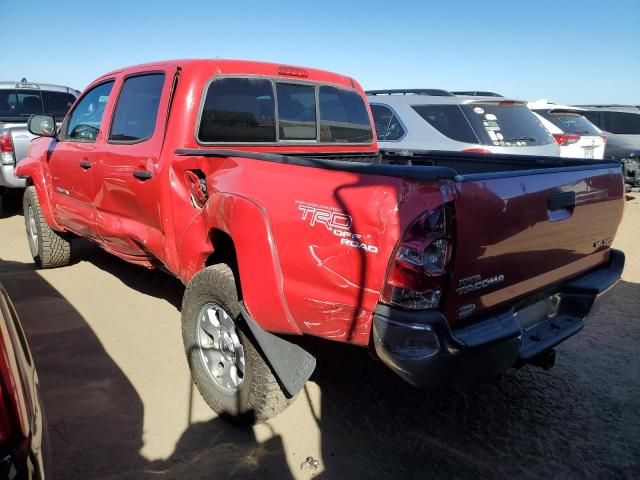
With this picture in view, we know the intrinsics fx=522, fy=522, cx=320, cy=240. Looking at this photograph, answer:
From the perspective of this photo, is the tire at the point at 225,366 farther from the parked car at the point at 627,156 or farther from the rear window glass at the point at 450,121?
the parked car at the point at 627,156

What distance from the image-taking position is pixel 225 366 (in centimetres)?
286

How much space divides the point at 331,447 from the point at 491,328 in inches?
40.9

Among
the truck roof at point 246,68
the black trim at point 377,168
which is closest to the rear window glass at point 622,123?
the truck roof at point 246,68

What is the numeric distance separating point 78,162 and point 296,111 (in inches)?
72.1

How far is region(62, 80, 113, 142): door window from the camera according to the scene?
13.5 ft

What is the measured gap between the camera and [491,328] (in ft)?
7.09

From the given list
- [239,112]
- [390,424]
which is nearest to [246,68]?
[239,112]

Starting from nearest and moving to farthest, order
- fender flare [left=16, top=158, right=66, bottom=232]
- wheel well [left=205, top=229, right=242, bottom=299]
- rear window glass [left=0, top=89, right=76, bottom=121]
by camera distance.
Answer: wheel well [left=205, top=229, right=242, bottom=299]
fender flare [left=16, top=158, right=66, bottom=232]
rear window glass [left=0, top=89, right=76, bottom=121]

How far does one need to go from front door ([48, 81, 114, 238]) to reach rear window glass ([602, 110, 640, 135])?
1153cm

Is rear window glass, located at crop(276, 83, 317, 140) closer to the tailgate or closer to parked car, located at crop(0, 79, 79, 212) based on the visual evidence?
the tailgate

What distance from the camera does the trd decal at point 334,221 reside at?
2.01 metres

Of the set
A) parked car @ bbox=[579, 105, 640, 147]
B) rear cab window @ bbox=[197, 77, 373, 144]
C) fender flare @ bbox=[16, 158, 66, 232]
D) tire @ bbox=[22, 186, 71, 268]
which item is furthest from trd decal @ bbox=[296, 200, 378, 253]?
parked car @ bbox=[579, 105, 640, 147]

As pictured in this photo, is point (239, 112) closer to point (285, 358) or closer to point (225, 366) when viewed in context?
point (225, 366)

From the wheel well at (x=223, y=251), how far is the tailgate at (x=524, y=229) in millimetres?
1211
